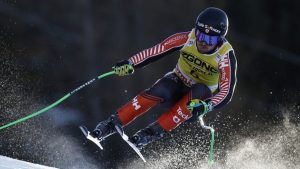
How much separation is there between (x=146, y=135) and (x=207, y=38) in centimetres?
112

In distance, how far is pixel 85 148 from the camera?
8367 mm

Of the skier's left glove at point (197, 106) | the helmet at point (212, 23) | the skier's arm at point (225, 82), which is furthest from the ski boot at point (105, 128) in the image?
the helmet at point (212, 23)

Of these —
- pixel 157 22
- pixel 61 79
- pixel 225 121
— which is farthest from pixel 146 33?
pixel 225 121

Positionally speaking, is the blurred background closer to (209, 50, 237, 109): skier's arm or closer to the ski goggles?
the ski goggles

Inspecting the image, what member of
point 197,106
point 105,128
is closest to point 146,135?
point 105,128

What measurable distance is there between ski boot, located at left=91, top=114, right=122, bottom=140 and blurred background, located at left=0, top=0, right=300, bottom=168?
1.96 metres

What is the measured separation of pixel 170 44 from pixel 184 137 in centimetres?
284

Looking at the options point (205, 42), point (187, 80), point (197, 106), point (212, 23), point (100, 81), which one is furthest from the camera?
point (100, 81)

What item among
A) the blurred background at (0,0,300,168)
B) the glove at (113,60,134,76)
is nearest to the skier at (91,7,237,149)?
the glove at (113,60,134,76)

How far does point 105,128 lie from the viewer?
243 inches

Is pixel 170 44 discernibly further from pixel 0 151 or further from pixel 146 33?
pixel 0 151

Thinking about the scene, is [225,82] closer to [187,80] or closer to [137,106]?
[187,80]

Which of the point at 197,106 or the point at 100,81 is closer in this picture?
the point at 197,106

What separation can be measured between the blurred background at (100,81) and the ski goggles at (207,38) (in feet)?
7.25
